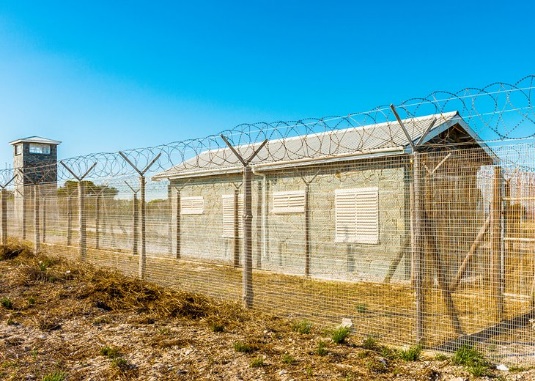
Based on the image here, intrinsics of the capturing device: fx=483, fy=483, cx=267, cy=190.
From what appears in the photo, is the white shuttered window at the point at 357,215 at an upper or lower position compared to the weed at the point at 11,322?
upper

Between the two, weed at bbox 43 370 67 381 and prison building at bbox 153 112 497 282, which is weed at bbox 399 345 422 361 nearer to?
prison building at bbox 153 112 497 282

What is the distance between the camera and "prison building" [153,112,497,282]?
5730mm

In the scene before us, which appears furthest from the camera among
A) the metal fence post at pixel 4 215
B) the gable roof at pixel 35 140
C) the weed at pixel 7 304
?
the gable roof at pixel 35 140

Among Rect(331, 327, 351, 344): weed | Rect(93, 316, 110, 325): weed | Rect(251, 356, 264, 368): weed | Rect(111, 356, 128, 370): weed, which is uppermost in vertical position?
Rect(331, 327, 351, 344): weed

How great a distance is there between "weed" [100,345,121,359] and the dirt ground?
0.01 meters

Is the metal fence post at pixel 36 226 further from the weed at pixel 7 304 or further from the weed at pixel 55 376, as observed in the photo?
the weed at pixel 55 376

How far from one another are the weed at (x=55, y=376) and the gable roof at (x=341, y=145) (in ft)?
12.1

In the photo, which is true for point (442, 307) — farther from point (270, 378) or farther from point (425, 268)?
point (270, 378)

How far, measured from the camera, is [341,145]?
31.8ft

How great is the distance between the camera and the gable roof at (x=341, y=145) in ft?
25.1

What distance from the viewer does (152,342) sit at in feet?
18.5

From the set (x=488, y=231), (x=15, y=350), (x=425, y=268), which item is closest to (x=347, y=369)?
(x=425, y=268)

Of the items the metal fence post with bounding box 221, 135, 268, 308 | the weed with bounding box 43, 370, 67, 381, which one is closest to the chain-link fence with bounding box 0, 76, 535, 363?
the metal fence post with bounding box 221, 135, 268, 308

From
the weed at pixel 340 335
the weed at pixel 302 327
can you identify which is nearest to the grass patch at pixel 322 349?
the weed at pixel 340 335
